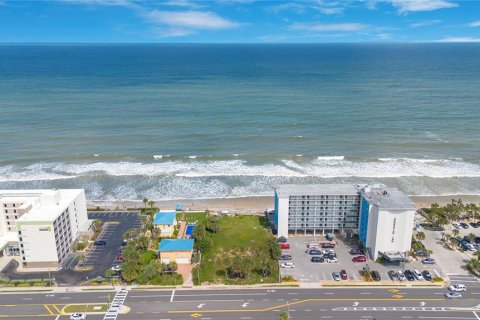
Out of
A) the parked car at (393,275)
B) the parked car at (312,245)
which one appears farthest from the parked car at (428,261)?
the parked car at (312,245)

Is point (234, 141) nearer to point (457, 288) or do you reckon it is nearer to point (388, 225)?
point (388, 225)

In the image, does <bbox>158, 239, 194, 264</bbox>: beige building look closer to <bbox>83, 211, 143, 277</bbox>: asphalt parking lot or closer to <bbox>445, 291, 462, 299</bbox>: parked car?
<bbox>83, 211, 143, 277</bbox>: asphalt parking lot

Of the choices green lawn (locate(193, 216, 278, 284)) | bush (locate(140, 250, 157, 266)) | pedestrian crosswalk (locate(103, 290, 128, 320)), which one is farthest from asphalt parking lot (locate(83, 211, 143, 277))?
green lawn (locate(193, 216, 278, 284))

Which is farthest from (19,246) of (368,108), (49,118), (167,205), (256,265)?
(368,108)

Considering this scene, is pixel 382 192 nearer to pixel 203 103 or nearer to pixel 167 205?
pixel 167 205

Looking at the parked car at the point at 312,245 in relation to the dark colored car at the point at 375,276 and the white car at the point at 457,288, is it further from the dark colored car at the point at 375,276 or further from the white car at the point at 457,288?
the white car at the point at 457,288
